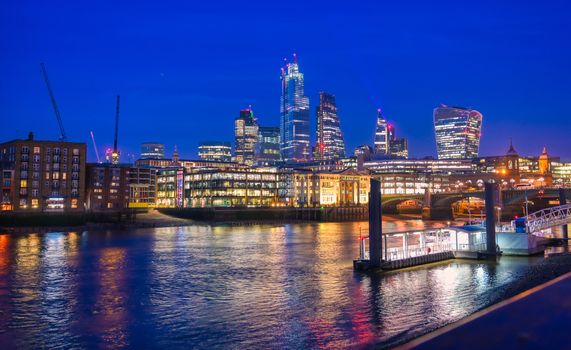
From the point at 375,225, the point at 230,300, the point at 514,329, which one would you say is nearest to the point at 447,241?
the point at 375,225

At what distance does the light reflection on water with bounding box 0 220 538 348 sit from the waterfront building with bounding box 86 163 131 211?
369ft

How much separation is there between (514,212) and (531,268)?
134 metres

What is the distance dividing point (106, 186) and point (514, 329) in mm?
168950

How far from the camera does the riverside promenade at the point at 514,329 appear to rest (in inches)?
567

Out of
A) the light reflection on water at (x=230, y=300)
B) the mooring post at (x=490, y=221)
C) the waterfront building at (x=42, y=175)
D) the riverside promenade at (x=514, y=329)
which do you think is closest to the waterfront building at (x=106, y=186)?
the waterfront building at (x=42, y=175)

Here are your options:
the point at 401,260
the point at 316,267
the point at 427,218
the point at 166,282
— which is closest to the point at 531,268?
the point at 401,260

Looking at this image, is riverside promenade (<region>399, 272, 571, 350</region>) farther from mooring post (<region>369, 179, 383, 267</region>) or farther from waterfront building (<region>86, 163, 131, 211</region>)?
waterfront building (<region>86, 163, 131, 211</region>)

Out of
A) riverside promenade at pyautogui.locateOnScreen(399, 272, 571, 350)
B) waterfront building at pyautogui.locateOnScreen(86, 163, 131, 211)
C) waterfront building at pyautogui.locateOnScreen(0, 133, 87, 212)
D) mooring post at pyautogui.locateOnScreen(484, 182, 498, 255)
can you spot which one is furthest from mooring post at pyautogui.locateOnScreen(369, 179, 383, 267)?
waterfront building at pyautogui.locateOnScreen(86, 163, 131, 211)

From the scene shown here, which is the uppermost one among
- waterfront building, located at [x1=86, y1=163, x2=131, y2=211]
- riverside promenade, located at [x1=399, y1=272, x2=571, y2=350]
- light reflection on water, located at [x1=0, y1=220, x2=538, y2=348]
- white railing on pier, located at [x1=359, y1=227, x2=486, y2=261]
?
waterfront building, located at [x1=86, y1=163, x2=131, y2=211]

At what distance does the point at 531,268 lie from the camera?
4544 centimetres

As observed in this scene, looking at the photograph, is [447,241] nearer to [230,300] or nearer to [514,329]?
[230,300]

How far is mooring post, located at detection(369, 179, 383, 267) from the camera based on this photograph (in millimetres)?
42625

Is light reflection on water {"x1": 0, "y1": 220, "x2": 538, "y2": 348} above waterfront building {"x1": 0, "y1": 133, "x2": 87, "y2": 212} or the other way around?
the other way around

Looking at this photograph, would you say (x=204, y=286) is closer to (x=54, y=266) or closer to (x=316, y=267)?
(x=316, y=267)
